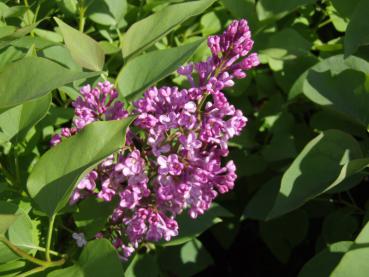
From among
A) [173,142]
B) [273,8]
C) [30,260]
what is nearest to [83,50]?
[173,142]

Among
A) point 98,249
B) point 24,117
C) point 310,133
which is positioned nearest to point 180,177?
point 98,249

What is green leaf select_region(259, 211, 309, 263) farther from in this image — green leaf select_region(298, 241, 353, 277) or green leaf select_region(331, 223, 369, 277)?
green leaf select_region(331, 223, 369, 277)

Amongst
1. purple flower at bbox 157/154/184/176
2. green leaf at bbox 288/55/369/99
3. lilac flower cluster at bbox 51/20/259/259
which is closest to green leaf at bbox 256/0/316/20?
green leaf at bbox 288/55/369/99

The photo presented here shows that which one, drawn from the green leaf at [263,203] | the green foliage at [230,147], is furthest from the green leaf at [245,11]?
the green leaf at [263,203]

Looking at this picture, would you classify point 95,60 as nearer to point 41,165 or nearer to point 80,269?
point 41,165

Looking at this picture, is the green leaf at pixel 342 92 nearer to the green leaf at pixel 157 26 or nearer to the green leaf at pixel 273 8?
the green leaf at pixel 273 8

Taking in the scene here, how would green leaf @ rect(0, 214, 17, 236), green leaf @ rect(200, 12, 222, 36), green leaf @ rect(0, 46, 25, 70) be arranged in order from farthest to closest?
green leaf @ rect(200, 12, 222, 36) → green leaf @ rect(0, 46, 25, 70) → green leaf @ rect(0, 214, 17, 236)
